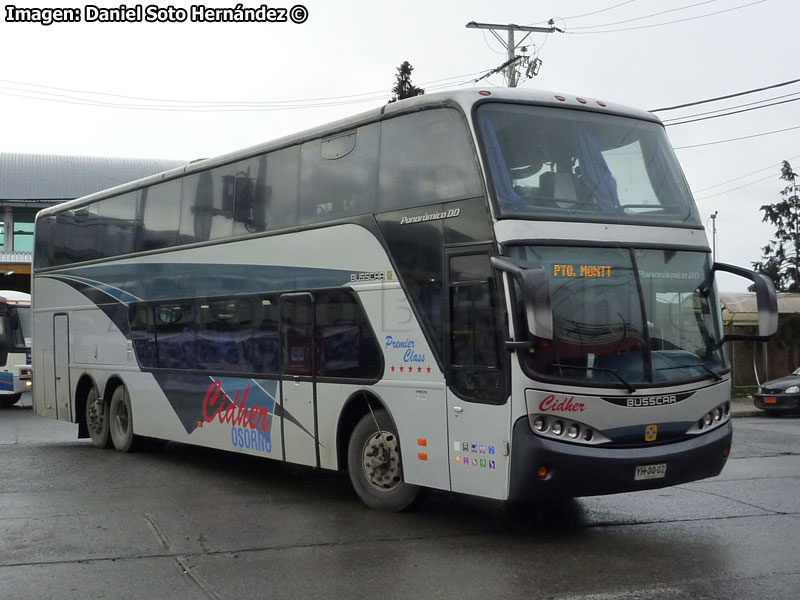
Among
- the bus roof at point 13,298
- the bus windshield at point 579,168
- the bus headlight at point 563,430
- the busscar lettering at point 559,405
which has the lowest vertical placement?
the bus headlight at point 563,430

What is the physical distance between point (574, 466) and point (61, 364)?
11125mm

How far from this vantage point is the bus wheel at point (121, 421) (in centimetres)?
1507

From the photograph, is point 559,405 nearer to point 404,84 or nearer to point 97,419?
point 97,419

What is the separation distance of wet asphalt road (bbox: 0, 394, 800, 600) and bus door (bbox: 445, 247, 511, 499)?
24.6 inches

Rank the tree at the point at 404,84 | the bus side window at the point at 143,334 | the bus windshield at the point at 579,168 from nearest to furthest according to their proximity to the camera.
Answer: the bus windshield at the point at 579,168 → the bus side window at the point at 143,334 → the tree at the point at 404,84

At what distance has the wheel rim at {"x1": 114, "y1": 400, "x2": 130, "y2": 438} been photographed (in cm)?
1522

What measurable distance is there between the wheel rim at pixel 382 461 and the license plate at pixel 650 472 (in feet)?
7.68

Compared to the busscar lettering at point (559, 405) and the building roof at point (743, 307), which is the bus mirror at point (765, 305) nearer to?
the busscar lettering at point (559, 405)

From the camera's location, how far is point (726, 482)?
12102mm

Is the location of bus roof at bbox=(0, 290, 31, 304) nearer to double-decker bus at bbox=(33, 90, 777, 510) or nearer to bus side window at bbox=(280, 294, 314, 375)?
double-decker bus at bbox=(33, 90, 777, 510)

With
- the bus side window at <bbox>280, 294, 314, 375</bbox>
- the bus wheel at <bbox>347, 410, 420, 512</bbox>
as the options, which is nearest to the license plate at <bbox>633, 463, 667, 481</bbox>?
the bus wheel at <bbox>347, 410, 420, 512</bbox>

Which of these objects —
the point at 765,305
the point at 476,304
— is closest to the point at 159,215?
the point at 476,304

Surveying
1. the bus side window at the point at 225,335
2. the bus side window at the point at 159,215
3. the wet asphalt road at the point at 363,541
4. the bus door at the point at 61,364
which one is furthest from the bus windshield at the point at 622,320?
the bus door at the point at 61,364

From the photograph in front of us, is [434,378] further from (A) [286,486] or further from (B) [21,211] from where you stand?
(B) [21,211]
